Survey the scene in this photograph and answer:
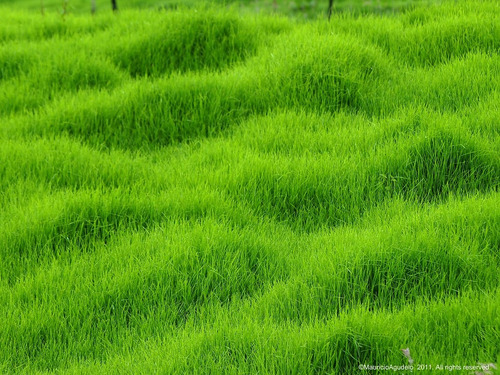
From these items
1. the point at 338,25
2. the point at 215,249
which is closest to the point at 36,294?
the point at 215,249

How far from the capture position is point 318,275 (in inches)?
122

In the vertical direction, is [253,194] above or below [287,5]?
below

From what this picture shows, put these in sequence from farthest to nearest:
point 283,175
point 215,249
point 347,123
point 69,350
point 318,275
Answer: point 347,123
point 283,175
point 215,249
point 318,275
point 69,350

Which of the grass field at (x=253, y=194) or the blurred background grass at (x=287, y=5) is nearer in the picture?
the grass field at (x=253, y=194)

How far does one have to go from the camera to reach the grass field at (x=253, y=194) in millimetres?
2729

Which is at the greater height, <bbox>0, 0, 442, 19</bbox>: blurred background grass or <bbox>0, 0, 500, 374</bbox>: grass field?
<bbox>0, 0, 442, 19</bbox>: blurred background grass

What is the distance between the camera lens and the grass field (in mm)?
2729

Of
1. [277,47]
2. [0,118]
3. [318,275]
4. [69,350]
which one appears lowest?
Result: [69,350]

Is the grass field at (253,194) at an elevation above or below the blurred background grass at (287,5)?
below

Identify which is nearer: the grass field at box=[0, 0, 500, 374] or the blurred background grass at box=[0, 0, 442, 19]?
the grass field at box=[0, 0, 500, 374]

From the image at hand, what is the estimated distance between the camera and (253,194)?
3.94 metres

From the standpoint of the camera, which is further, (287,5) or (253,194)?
(287,5)

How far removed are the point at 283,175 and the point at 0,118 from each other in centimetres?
318

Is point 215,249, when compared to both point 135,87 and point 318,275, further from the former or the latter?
point 135,87
